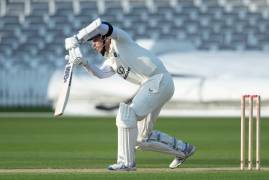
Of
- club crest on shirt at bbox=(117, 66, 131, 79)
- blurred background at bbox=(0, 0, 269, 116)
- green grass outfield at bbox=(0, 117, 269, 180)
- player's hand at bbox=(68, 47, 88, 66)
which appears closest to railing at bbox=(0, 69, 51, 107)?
blurred background at bbox=(0, 0, 269, 116)

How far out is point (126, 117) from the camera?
1933 cm

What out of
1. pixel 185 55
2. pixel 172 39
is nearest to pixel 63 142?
pixel 185 55

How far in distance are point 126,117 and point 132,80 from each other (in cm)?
82

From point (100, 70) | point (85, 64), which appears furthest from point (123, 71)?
point (85, 64)

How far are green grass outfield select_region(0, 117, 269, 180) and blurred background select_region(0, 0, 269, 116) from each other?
6.97 m

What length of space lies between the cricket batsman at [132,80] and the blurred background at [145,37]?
28.2 meters

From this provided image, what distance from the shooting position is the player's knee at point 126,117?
19.3 m

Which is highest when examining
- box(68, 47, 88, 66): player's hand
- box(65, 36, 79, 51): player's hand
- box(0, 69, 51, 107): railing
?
box(0, 69, 51, 107): railing

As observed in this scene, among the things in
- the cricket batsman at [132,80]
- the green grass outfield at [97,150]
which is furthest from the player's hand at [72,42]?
the green grass outfield at [97,150]

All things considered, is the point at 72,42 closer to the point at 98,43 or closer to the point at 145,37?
the point at 98,43

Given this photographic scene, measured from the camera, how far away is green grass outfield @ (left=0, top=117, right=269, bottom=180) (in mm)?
18891

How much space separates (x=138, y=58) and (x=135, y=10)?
1514 inches

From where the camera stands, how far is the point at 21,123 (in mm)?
38500

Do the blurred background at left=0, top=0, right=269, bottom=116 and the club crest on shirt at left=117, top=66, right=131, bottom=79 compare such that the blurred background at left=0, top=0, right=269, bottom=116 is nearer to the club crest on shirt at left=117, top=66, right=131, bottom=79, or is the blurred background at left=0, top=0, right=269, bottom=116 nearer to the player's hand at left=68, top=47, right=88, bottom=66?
the club crest on shirt at left=117, top=66, right=131, bottom=79
